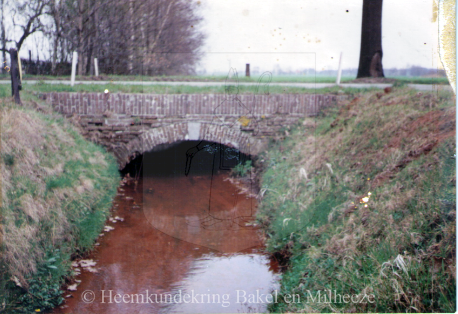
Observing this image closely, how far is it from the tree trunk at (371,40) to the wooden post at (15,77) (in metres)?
3.37

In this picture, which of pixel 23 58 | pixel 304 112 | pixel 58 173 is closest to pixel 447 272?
pixel 304 112

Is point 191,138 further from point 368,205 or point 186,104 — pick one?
A: point 368,205

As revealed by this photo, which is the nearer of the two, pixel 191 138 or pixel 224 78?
pixel 224 78

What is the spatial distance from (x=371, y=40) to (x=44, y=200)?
327 centimetres

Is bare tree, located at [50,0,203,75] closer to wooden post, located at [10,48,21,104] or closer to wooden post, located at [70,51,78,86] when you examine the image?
wooden post, located at [70,51,78,86]

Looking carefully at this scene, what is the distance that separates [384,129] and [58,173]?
351 cm

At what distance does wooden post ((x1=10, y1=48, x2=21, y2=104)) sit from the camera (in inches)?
150

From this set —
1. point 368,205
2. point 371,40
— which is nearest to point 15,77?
point 371,40

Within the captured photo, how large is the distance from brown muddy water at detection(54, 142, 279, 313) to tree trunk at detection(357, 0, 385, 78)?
1557mm

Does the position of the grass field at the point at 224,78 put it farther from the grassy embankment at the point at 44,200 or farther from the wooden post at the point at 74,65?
the grassy embankment at the point at 44,200

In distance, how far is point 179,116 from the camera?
3.48 metres

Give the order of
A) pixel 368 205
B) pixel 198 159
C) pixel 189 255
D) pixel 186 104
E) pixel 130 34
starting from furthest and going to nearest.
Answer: pixel 130 34 → pixel 186 104 → pixel 368 205 → pixel 189 255 → pixel 198 159

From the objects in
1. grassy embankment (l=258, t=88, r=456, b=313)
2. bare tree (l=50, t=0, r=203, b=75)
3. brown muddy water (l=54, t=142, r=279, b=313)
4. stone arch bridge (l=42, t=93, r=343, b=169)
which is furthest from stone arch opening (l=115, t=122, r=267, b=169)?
bare tree (l=50, t=0, r=203, b=75)

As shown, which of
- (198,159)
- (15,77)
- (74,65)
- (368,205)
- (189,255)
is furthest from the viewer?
(74,65)
